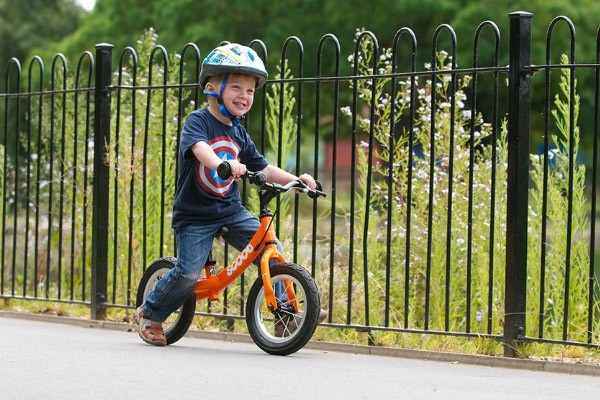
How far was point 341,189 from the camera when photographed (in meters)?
43.2

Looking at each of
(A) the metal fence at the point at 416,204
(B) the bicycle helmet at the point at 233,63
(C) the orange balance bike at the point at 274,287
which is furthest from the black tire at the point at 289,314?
(B) the bicycle helmet at the point at 233,63

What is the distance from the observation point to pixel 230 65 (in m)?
6.99

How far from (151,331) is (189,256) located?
1.90ft

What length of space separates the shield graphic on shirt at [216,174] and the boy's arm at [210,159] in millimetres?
185

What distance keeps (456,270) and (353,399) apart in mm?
3014

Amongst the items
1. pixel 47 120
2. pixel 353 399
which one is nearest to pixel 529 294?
pixel 353 399

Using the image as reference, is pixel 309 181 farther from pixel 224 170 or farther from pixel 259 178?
pixel 224 170

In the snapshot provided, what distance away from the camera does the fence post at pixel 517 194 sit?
7113 millimetres

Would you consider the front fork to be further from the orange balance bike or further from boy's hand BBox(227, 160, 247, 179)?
boy's hand BBox(227, 160, 247, 179)

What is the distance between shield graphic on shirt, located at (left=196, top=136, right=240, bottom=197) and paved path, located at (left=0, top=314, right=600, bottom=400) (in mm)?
924

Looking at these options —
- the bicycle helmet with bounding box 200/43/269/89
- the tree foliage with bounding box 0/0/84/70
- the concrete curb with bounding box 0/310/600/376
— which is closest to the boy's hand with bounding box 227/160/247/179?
the bicycle helmet with bounding box 200/43/269/89

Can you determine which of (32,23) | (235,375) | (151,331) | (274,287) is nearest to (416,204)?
(274,287)

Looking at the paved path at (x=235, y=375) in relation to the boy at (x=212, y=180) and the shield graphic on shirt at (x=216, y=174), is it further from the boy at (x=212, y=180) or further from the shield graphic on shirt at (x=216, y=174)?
the shield graphic on shirt at (x=216, y=174)

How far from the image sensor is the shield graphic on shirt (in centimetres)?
711
